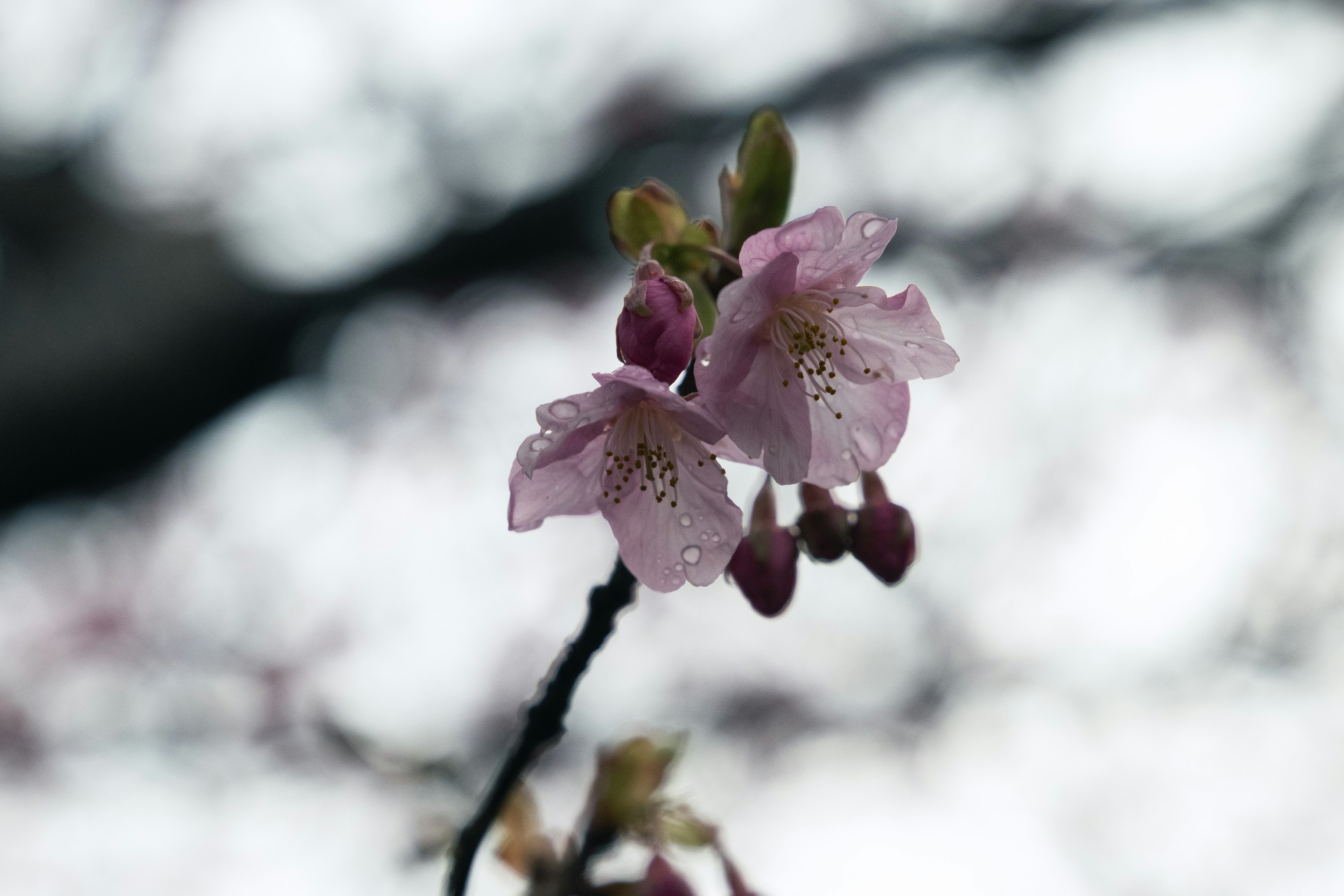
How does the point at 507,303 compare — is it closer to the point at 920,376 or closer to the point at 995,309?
the point at 995,309

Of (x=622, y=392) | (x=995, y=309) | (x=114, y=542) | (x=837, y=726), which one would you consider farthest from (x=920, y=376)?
(x=114, y=542)

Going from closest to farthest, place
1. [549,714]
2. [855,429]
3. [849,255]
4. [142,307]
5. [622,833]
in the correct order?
[549,714], [849,255], [855,429], [622,833], [142,307]

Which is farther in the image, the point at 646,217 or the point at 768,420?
the point at 646,217

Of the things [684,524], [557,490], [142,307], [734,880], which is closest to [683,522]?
[684,524]

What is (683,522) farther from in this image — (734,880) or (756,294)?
(734,880)

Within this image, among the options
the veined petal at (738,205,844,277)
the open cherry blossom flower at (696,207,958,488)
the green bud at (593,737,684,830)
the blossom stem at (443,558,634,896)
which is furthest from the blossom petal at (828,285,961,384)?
the green bud at (593,737,684,830)

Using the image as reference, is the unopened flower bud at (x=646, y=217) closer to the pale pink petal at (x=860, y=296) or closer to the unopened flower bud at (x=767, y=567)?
the pale pink petal at (x=860, y=296)

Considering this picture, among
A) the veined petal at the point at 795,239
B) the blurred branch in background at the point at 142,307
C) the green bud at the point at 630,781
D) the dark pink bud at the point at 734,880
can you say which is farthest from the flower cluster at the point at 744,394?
the blurred branch in background at the point at 142,307

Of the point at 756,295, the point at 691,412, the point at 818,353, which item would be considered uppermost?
the point at 818,353
